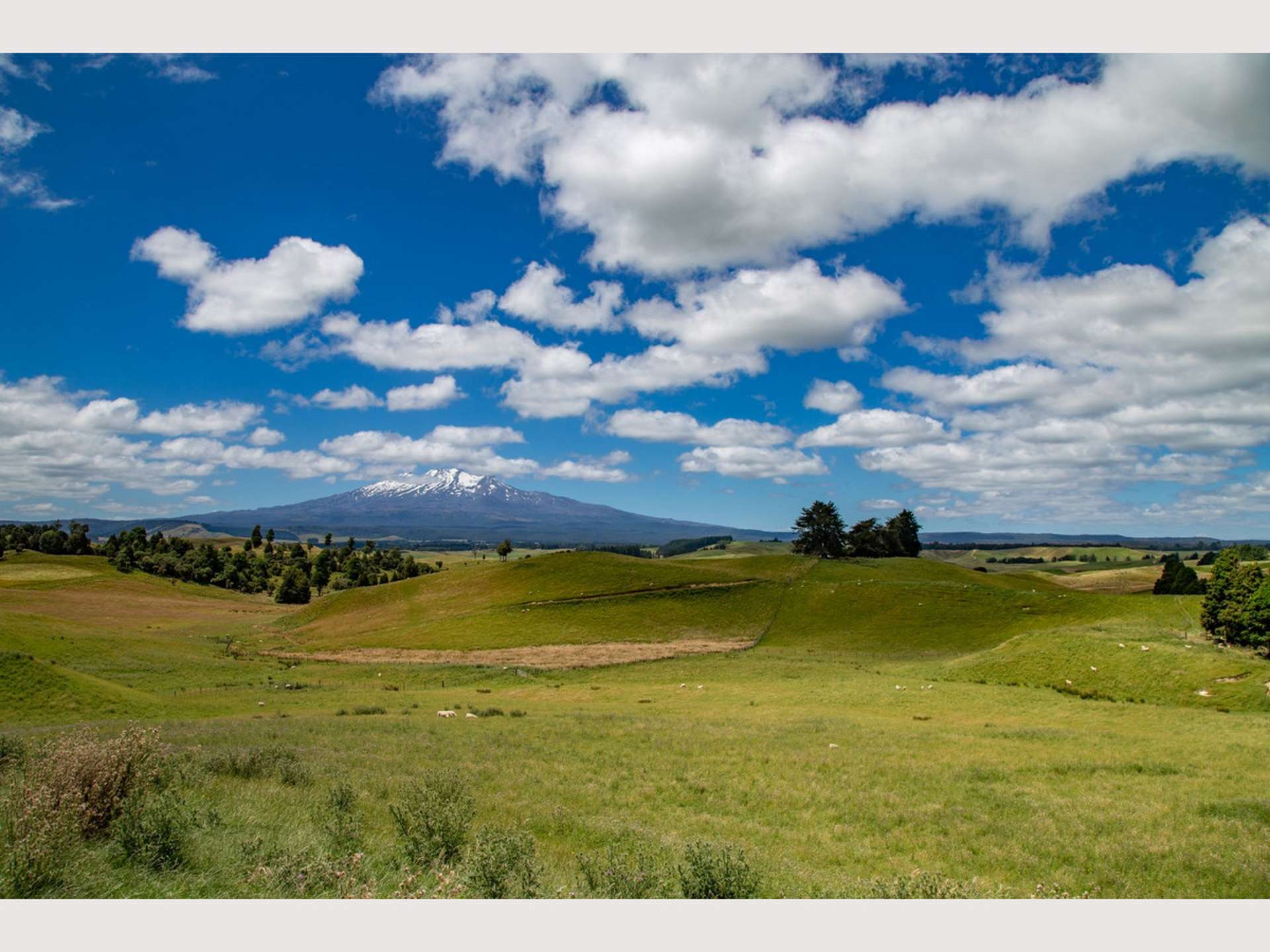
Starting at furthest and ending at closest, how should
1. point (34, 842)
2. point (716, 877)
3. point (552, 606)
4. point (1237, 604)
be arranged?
point (552, 606) → point (1237, 604) → point (716, 877) → point (34, 842)

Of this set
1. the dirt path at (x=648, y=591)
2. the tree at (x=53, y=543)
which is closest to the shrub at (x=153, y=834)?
the dirt path at (x=648, y=591)

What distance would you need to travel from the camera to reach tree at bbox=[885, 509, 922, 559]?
136 meters

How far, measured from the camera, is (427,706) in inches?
1464

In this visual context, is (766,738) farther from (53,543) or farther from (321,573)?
(53,543)

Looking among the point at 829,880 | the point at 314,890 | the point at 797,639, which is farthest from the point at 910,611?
the point at 314,890

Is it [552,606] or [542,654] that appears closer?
[542,654]

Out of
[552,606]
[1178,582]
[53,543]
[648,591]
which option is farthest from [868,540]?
[53,543]

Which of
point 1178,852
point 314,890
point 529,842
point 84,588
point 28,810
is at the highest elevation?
point 28,810

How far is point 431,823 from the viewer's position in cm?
1183

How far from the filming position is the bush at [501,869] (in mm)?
8477

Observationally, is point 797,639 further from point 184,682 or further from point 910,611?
point 184,682

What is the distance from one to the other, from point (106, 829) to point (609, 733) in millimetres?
19874

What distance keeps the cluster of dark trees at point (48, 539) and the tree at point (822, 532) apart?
186806 mm

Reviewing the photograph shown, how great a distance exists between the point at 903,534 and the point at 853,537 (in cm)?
1544
